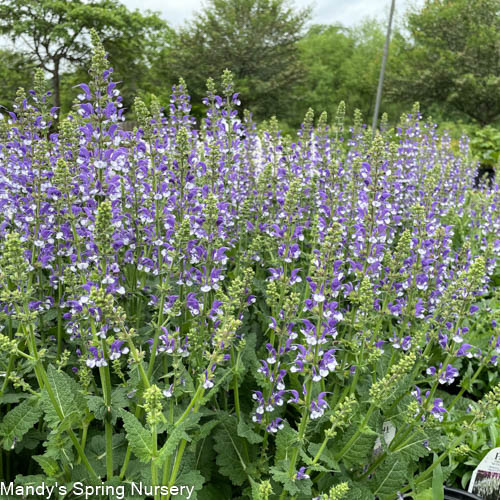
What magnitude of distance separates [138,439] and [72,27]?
1246 inches

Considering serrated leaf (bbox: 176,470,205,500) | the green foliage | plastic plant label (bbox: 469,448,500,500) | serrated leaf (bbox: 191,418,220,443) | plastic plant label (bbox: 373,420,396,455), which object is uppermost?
the green foliage

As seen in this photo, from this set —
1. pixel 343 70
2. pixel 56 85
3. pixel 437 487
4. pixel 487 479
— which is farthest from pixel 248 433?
pixel 343 70

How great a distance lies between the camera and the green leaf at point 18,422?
252cm

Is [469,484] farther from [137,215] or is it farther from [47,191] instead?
[47,191]

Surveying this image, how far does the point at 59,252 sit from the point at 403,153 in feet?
13.6

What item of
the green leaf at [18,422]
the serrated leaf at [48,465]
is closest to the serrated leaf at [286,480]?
the serrated leaf at [48,465]

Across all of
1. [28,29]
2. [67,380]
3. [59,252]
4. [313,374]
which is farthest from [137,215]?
[28,29]

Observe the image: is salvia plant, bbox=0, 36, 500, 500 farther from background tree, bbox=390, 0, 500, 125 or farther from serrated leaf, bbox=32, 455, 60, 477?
background tree, bbox=390, 0, 500, 125

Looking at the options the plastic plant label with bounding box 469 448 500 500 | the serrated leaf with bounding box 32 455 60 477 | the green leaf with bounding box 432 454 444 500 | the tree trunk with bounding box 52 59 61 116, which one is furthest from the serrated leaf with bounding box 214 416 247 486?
the tree trunk with bounding box 52 59 61 116

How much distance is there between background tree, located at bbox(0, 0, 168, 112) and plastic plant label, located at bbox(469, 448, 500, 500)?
94.9ft

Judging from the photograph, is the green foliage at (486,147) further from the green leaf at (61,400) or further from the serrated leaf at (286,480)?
the green leaf at (61,400)

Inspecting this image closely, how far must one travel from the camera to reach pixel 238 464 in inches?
114

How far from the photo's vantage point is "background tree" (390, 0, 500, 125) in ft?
92.6

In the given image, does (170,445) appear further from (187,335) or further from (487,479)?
(487,479)
